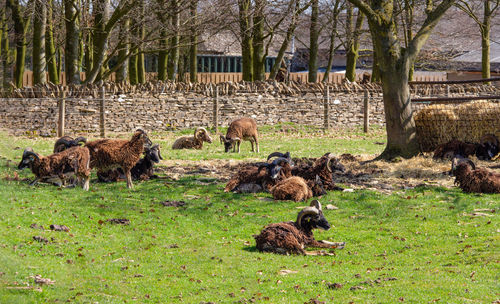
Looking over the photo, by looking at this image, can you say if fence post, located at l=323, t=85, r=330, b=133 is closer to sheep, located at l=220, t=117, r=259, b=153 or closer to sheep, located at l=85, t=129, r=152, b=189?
sheep, located at l=220, t=117, r=259, b=153

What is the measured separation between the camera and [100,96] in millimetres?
26953

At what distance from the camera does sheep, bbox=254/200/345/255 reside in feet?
30.3

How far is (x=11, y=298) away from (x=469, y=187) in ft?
43.8

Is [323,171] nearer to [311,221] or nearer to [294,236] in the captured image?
[311,221]

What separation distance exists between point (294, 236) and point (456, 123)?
11253 millimetres

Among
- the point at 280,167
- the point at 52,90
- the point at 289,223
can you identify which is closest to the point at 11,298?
the point at 289,223

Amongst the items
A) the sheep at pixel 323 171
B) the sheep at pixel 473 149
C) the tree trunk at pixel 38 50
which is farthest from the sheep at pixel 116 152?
the tree trunk at pixel 38 50

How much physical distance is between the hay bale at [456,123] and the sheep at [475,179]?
15.8 ft

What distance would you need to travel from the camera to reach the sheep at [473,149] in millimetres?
17250

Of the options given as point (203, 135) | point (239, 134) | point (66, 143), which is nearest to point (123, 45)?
point (203, 135)

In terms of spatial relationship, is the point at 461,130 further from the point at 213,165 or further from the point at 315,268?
the point at 315,268

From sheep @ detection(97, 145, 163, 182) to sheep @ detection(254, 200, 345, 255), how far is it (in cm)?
607

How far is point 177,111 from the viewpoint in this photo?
28.7m

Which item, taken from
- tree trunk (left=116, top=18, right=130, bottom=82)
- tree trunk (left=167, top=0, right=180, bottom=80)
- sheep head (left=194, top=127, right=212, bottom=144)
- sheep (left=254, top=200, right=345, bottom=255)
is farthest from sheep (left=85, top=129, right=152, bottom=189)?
tree trunk (left=167, top=0, right=180, bottom=80)
